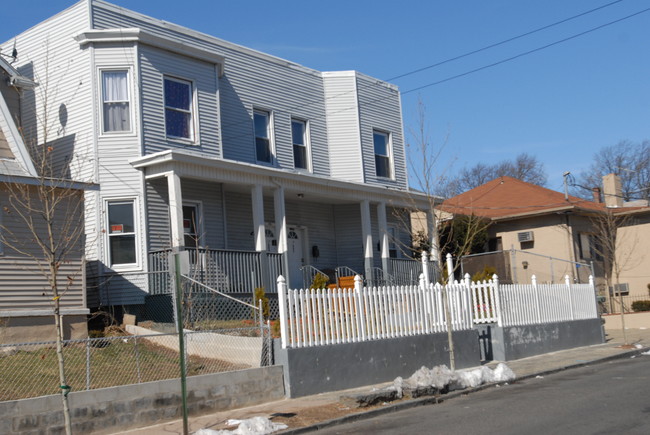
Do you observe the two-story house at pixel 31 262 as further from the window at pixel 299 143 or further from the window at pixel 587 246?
the window at pixel 587 246

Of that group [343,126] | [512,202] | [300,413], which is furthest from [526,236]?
[300,413]

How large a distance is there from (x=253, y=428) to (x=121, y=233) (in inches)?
355

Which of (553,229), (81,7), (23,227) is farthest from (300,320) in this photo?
(553,229)

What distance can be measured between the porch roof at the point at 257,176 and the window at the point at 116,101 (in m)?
1.24

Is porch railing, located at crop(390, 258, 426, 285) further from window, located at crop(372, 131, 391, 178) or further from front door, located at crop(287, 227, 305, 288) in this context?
window, located at crop(372, 131, 391, 178)

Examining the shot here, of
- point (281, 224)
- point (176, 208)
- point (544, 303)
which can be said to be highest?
point (176, 208)

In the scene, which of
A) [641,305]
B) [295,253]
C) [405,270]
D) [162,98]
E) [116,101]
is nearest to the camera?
[116,101]

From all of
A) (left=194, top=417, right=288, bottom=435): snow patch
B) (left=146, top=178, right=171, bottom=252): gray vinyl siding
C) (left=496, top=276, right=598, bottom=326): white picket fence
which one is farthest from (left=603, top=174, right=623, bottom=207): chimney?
(left=194, top=417, right=288, bottom=435): snow patch

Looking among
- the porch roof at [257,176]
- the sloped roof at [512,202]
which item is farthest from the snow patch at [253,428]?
the sloped roof at [512,202]

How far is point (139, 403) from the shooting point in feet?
33.2

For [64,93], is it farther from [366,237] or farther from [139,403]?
[139,403]

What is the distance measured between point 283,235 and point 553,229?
14333 millimetres

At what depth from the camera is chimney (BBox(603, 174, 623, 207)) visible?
34.1 metres

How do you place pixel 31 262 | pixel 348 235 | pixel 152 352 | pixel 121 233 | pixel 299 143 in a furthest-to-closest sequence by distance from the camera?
pixel 348 235
pixel 299 143
pixel 121 233
pixel 31 262
pixel 152 352
